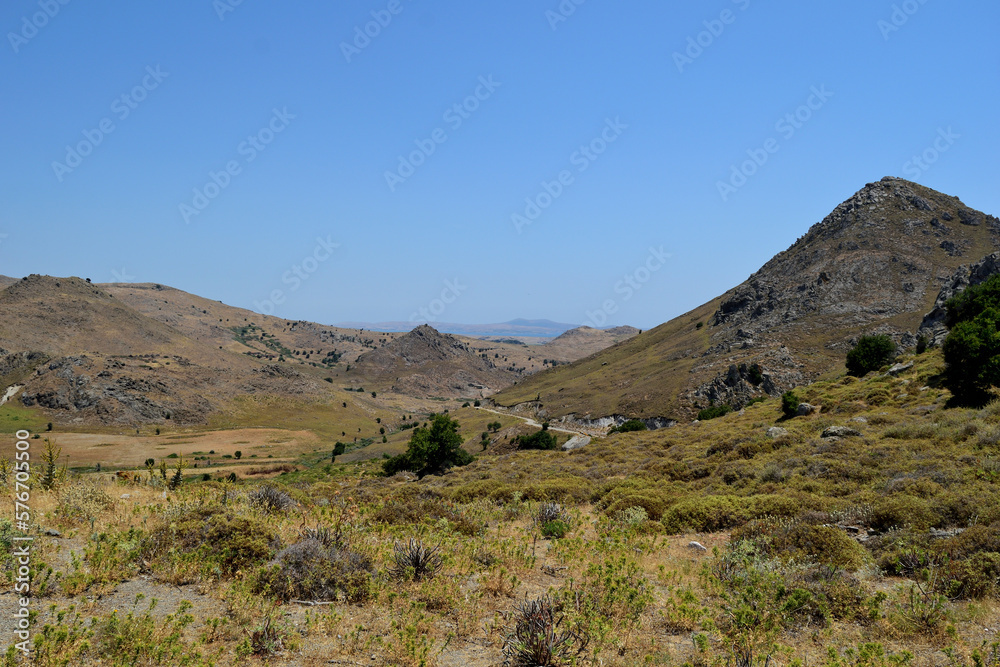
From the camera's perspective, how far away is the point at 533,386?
14800 centimetres

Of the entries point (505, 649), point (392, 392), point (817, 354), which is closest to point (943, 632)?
point (505, 649)

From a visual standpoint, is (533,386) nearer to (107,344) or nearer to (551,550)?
(107,344)

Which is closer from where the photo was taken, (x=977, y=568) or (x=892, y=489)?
(x=977, y=568)

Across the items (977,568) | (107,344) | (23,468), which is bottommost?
(977,568)

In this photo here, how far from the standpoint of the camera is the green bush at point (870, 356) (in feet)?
181

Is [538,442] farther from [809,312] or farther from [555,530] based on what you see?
[809,312]

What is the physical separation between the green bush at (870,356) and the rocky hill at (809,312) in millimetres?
18752

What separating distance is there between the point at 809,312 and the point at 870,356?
51.1 metres

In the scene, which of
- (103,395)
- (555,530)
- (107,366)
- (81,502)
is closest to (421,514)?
(555,530)

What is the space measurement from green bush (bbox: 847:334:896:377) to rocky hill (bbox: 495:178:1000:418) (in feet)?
61.5

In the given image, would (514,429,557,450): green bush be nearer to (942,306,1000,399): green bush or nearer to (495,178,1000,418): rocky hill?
(495,178,1000,418): rocky hill

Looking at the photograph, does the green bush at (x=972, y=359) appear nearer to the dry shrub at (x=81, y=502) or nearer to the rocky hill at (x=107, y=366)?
the dry shrub at (x=81, y=502)

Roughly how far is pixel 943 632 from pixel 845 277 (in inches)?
4594

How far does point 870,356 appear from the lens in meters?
55.6
